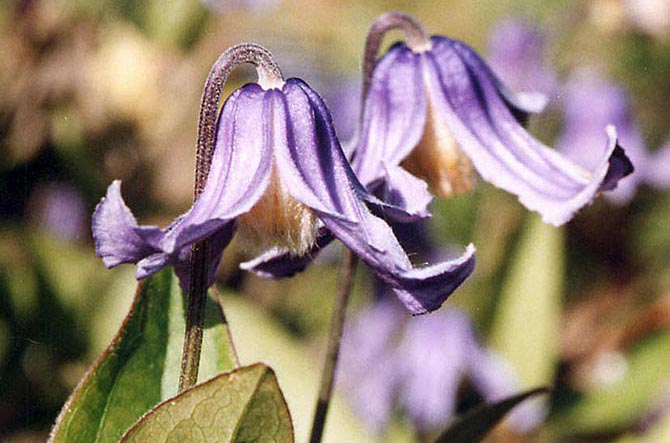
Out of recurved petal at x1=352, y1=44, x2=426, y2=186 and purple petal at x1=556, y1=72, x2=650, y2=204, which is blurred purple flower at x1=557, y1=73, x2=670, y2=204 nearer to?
purple petal at x1=556, y1=72, x2=650, y2=204

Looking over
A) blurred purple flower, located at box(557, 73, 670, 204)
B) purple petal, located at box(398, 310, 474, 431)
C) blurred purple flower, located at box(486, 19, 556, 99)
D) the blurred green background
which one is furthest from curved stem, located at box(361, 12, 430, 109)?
blurred purple flower, located at box(486, 19, 556, 99)

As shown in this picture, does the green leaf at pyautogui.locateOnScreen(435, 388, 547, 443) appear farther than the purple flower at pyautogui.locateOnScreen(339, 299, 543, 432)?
No

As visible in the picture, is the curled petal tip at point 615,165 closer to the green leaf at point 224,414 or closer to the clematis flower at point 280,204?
the clematis flower at point 280,204

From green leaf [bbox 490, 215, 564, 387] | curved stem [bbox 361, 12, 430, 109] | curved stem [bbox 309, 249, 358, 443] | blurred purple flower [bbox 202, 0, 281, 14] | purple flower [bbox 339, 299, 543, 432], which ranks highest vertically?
blurred purple flower [bbox 202, 0, 281, 14]

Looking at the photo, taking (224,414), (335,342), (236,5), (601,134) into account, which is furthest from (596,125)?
(224,414)

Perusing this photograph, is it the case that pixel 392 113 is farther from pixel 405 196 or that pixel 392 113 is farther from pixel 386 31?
pixel 405 196

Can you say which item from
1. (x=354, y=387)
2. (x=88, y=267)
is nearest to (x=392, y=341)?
(x=354, y=387)

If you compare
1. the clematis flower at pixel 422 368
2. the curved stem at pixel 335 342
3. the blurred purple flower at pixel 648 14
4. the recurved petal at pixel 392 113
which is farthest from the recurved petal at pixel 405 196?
the blurred purple flower at pixel 648 14
